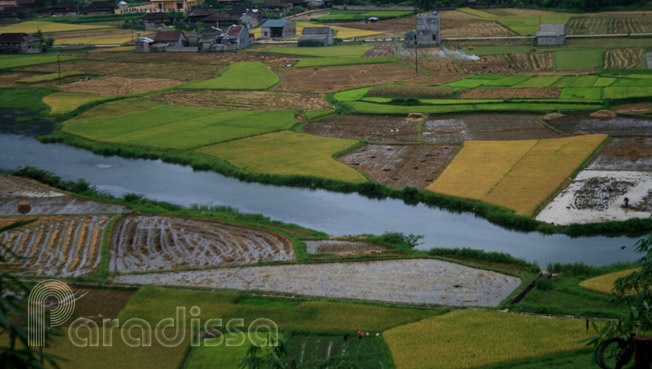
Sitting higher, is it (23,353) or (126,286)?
(23,353)

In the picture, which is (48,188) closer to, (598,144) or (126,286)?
(126,286)

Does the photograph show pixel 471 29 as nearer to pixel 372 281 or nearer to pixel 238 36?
pixel 238 36

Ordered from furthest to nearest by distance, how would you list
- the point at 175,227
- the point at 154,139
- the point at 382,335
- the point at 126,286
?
1. the point at 154,139
2. the point at 175,227
3. the point at 126,286
4. the point at 382,335

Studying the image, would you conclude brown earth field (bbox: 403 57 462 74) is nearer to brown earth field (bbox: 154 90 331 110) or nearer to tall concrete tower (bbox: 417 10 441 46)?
tall concrete tower (bbox: 417 10 441 46)

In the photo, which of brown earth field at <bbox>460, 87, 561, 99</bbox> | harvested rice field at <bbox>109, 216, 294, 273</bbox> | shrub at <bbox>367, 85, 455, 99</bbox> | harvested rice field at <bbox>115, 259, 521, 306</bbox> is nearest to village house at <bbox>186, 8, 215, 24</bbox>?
shrub at <bbox>367, 85, 455, 99</bbox>

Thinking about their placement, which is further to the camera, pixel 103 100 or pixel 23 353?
pixel 103 100

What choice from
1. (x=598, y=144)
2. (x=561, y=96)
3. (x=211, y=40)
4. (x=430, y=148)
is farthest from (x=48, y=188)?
(x=211, y=40)

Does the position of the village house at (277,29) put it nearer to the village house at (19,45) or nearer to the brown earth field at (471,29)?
the brown earth field at (471,29)
